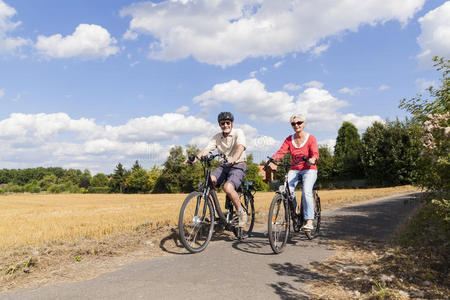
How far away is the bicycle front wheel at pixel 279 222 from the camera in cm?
483

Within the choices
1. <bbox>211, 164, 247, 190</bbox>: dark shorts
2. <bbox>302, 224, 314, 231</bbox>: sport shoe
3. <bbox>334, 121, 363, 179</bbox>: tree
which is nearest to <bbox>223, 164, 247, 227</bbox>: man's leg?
<bbox>211, 164, 247, 190</bbox>: dark shorts

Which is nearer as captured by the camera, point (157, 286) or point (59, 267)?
point (157, 286)

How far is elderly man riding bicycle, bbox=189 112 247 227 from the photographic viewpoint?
540 cm

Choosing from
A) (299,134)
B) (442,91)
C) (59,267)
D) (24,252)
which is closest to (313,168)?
(299,134)

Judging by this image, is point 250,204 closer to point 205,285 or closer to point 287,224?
point 287,224

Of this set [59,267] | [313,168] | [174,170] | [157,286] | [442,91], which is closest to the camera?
[157,286]

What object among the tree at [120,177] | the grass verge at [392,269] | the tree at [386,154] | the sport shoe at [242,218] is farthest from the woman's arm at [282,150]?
the tree at [120,177]

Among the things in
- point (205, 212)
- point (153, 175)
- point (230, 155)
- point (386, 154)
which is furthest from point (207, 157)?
point (153, 175)

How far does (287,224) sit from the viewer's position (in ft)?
17.2

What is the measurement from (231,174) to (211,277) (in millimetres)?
2165

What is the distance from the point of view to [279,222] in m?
5.09

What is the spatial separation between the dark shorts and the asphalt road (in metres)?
1.07

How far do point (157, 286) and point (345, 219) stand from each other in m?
6.75

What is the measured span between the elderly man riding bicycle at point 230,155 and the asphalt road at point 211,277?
873 millimetres
